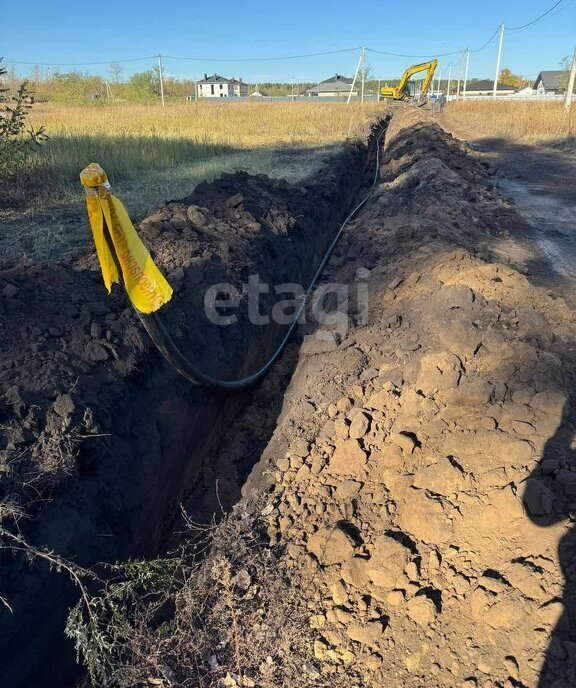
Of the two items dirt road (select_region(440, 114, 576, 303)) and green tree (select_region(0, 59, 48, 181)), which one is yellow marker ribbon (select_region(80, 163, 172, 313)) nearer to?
dirt road (select_region(440, 114, 576, 303))

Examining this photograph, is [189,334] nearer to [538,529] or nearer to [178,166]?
[538,529]

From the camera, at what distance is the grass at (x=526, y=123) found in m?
18.9

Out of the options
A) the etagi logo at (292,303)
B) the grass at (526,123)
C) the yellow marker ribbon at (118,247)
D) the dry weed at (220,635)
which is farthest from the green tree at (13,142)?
the grass at (526,123)

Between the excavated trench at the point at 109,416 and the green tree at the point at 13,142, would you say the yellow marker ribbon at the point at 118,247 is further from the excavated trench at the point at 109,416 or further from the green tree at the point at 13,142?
the green tree at the point at 13,142

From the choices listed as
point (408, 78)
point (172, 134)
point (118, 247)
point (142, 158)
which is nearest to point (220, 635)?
point (118, 247)

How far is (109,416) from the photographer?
3076mm

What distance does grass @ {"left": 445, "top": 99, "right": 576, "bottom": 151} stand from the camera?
1893cm

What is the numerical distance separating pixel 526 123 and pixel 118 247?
24441mm

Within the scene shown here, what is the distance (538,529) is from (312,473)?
1.26 metres

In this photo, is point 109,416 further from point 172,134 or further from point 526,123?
point 526,123

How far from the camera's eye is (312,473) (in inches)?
119

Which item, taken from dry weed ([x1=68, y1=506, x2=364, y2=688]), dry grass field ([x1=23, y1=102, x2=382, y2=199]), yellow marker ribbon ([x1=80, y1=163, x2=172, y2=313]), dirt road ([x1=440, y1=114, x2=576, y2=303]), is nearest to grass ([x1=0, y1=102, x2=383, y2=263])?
dry grass field ([x1=23, y1=102, x2=382, y2=199])

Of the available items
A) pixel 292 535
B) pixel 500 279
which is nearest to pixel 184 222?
pixel 500 279

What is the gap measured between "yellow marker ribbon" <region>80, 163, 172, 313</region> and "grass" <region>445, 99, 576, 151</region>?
719 inches
